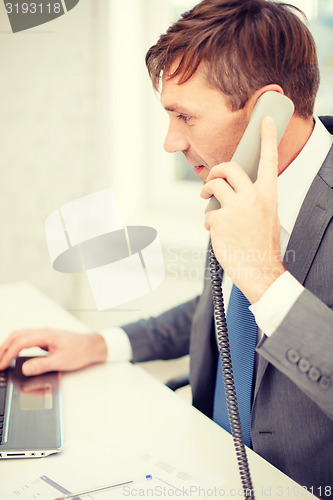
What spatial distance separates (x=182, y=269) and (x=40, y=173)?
0.62 metres

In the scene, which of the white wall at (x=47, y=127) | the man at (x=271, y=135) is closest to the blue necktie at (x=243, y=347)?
the man at (x=271, y=135)

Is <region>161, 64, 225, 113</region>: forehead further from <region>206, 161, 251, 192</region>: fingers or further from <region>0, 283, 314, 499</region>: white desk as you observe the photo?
<region>0, 283, 314, 499</region>: white desk

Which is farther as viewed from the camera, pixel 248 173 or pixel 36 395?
pixel 36 395

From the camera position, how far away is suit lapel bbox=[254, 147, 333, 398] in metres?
0.86

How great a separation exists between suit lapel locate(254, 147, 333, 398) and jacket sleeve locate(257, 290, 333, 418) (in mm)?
190

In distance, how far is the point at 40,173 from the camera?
1912 mm

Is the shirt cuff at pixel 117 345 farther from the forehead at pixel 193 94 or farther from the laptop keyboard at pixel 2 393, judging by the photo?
the forehead at pixel 193 94

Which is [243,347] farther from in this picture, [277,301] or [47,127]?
[47,127]

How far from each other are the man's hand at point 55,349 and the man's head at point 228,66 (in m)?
0.46

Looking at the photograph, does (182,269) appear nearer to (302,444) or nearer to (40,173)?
(40,173)

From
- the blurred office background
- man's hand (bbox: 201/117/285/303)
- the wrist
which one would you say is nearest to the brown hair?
man's hand (bbox: 201/117/285/303)

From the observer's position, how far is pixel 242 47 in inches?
35.4

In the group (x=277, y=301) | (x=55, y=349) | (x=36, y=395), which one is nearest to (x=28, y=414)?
(x=36, y=395)

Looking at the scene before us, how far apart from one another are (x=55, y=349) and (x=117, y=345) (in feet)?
0.44
